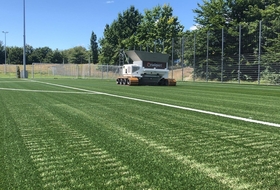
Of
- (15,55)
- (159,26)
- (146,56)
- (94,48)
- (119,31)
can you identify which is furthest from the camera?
(15,55)

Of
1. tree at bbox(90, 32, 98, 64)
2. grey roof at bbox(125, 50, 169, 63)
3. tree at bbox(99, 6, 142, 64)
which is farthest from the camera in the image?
tree at bbox(90, 32, 98, 64)

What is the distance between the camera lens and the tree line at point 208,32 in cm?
2419

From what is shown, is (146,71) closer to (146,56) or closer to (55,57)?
(146,56)

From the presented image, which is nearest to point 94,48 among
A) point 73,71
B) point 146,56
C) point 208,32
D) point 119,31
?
point 119,31

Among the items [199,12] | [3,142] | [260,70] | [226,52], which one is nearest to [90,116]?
[3,142]

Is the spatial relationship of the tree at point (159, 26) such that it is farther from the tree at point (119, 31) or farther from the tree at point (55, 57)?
the tree at point (55, 57)

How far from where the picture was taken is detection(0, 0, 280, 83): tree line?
952 inches

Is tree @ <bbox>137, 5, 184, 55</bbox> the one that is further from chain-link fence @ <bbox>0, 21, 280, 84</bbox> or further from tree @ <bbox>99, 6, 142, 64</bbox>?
chain-link fence @ <bbox>0, 21, 280, 84</bbox>

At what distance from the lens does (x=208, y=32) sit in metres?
28.7

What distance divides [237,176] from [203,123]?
7.57ft

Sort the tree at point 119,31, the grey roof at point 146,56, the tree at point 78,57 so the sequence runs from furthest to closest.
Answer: the tree at point 78,57 → the tree at point 119,31 → the grey roof at point 146,56

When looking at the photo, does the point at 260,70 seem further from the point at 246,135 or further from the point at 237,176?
the point at 237,176

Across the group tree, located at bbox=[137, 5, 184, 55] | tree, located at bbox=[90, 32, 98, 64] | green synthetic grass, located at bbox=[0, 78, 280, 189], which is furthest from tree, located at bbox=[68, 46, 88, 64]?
green synthetic grass, located at bbox=[0, 78, 280, 189]

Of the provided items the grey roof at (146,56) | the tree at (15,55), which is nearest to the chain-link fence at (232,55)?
the grey roof at (146,56)
